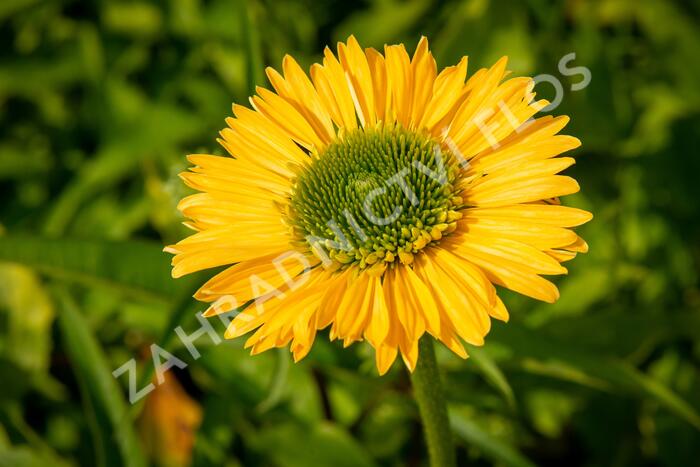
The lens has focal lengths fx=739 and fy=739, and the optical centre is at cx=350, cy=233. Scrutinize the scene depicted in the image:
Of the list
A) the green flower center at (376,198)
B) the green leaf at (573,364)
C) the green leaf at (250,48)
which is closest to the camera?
the green flower center at (376,198)

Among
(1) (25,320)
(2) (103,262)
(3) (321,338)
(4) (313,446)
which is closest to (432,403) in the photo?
(3) (321,338)

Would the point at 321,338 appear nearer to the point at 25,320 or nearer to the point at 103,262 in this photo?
the point at 103,262

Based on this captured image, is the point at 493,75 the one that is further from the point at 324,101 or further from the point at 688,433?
the point at 688,433

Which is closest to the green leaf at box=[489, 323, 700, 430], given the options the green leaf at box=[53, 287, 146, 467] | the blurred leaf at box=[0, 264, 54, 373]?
Result: the green leaf at box=[53, 287, 146, 467]

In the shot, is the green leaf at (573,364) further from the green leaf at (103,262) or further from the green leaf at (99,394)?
the green leaf at (99,394)

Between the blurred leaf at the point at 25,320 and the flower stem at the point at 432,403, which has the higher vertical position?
the blurred leaf at the point at 25,320

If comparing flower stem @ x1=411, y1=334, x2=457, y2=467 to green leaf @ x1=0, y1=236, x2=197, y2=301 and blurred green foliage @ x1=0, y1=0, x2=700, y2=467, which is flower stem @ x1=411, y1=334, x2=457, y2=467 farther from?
green leaf @ x1=0, y1=236, x2=197, y2=301

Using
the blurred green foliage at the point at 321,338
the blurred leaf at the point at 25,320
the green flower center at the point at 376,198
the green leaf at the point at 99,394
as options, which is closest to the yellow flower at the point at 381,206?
the green flower center at the point at 376,198
